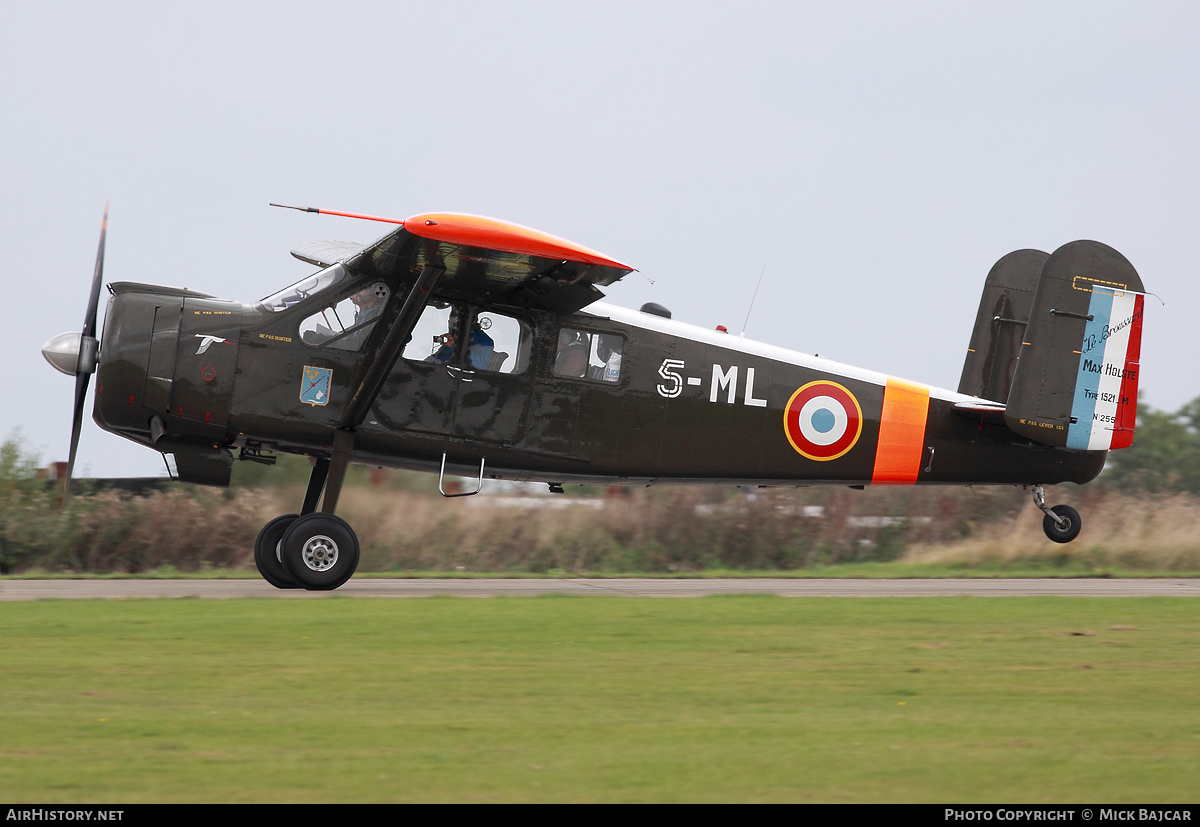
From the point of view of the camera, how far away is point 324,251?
13.1 metres

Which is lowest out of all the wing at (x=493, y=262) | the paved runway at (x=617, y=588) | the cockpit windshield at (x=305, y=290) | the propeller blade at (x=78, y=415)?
the paved runway at (x=617, y=588)

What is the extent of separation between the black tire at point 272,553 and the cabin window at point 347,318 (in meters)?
1.83

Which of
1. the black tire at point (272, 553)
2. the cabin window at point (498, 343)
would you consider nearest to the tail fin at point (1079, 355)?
the cabin window at point (498, 343)

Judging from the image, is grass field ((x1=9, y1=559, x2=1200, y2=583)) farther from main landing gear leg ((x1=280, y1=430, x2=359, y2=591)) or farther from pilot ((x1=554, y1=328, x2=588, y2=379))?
pilot ((x1=554, y1=328, x2=588, y2=379))

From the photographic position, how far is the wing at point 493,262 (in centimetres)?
993

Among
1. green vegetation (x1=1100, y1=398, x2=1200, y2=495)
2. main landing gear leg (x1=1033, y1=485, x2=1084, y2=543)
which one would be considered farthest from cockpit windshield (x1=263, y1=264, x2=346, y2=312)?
green vegetation (x1=1100, y1=398, x2=1200, y2=495)

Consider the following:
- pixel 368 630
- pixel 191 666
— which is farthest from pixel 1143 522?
pixel 191 666

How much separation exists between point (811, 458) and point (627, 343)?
2.42m

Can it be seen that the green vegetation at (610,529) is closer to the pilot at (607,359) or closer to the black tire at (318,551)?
the black tire at (318,551)

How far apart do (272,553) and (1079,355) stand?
29.1 feet

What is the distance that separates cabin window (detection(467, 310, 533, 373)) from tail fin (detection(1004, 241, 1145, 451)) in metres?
5.36

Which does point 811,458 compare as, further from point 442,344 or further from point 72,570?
point 72,570

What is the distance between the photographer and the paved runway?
11578mm

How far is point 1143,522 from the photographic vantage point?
18156mm
